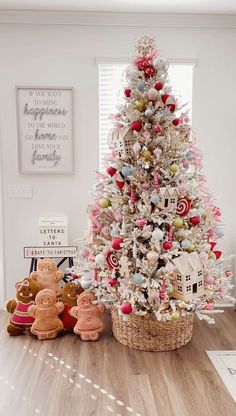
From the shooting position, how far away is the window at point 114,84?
3.31 m

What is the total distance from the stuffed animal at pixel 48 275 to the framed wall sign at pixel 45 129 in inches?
32.4

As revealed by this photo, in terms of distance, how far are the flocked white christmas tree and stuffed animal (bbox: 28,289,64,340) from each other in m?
0.47

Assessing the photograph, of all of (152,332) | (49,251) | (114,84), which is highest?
(114,84)

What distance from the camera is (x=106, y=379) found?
7.72 ft

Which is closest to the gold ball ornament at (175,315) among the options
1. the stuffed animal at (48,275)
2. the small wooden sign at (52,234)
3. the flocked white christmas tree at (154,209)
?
the flocked white christmas tree at (154,209)

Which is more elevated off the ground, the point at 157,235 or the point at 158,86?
the point at 158,86

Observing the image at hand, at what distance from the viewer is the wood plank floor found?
209 cm

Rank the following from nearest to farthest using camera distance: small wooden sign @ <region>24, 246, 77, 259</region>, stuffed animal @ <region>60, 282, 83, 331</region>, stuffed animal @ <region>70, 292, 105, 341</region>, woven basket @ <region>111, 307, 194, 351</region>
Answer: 1. woven basket @ <region>111, 307, 194, 351</region>
2. stuffed animal @ <region>70, 292, 105, 341</region>
3. stuffed animal @ <region>60, 282, 83, 331</region>
4. small wooden sign @ <region>24, 246, 77, 259</region>

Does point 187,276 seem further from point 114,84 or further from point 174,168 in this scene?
point 114,84

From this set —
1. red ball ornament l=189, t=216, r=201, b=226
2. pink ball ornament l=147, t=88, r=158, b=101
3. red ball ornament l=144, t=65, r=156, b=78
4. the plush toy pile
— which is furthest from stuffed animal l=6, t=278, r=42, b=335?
red ball ornament l=144, t=65, r=156, b=78

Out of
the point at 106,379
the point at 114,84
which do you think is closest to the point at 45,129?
the point at 114,84

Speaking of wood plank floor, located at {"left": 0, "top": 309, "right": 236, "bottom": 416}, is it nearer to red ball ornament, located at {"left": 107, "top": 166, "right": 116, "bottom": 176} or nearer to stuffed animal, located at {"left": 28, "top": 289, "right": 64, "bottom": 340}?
stuffed animal, located at {"left": 28, "top": 289, "right": 64, "bottom": 340}

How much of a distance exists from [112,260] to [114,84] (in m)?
1.60

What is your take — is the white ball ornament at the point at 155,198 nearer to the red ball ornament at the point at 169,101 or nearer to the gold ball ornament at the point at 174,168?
the gold ball ornament at the point at 174,168
